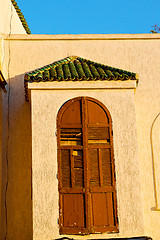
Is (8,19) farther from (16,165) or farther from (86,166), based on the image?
(86,166)

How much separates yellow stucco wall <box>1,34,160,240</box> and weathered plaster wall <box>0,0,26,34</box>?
1.87ft

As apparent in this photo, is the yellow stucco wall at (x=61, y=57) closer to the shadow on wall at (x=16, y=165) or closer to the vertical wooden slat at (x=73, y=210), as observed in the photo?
the shadow on wall at (x=16, y=165)

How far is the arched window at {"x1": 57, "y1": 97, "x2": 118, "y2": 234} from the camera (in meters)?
8.41

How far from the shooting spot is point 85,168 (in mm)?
8633

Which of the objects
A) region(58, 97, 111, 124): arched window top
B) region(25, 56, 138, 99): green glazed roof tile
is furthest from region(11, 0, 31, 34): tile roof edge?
region(58, 97, 111, 124): arched window top

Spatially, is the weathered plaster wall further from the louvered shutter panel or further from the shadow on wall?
the louvered shutter panel

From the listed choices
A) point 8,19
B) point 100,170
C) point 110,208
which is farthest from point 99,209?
point 8,19

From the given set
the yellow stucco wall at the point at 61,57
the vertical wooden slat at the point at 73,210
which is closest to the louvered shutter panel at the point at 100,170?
the vertical wooden slat at the point at 73,210

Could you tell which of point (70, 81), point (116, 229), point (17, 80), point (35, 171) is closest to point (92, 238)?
point (116, 229)

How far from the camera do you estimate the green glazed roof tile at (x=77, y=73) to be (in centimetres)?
920

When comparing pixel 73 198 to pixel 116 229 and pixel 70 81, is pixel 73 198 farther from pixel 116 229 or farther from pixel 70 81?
pixel 70 81

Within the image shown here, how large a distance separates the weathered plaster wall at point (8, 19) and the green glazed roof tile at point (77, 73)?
79.6 inches

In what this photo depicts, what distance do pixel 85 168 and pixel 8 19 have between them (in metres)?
5.38

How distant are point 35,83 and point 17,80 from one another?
1.66 meters
